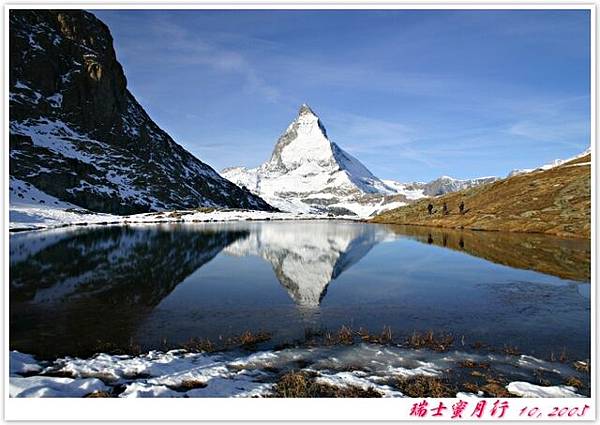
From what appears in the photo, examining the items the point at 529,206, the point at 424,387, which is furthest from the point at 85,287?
the point at 529,206

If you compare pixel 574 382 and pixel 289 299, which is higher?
pixel 289 299

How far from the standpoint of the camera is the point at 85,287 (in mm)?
29328

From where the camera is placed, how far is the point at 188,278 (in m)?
34.0

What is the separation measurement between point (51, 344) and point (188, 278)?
16.5 metres

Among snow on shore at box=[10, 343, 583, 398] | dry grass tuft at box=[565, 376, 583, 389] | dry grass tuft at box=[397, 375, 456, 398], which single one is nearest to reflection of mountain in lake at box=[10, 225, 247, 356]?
snow on shore at box=[10, 343, 583, 398]

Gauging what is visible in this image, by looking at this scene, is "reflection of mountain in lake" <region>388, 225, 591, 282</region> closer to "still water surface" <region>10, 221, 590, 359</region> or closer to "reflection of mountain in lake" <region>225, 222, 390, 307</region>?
"still water surface" <region>10, 221, 590, 359</region>

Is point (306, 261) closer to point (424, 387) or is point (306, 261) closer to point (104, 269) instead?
point (104, 269)

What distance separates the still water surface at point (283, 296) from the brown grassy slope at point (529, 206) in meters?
34.5

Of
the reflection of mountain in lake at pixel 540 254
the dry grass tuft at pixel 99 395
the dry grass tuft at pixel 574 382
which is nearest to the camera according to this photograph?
Result: the dry grass tuft at pixel 99 395

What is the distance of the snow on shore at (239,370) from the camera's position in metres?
13.2

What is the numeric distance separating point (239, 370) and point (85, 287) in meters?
19.0

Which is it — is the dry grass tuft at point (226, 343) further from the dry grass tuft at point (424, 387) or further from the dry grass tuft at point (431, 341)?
the dry grass tuft at point (424, 387)

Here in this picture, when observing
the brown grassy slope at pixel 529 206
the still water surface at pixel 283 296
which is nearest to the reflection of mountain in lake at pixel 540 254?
the still water surface at pixel 283 296

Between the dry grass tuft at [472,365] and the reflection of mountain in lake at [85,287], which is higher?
the reflection of mountain in lake at [85,287]
